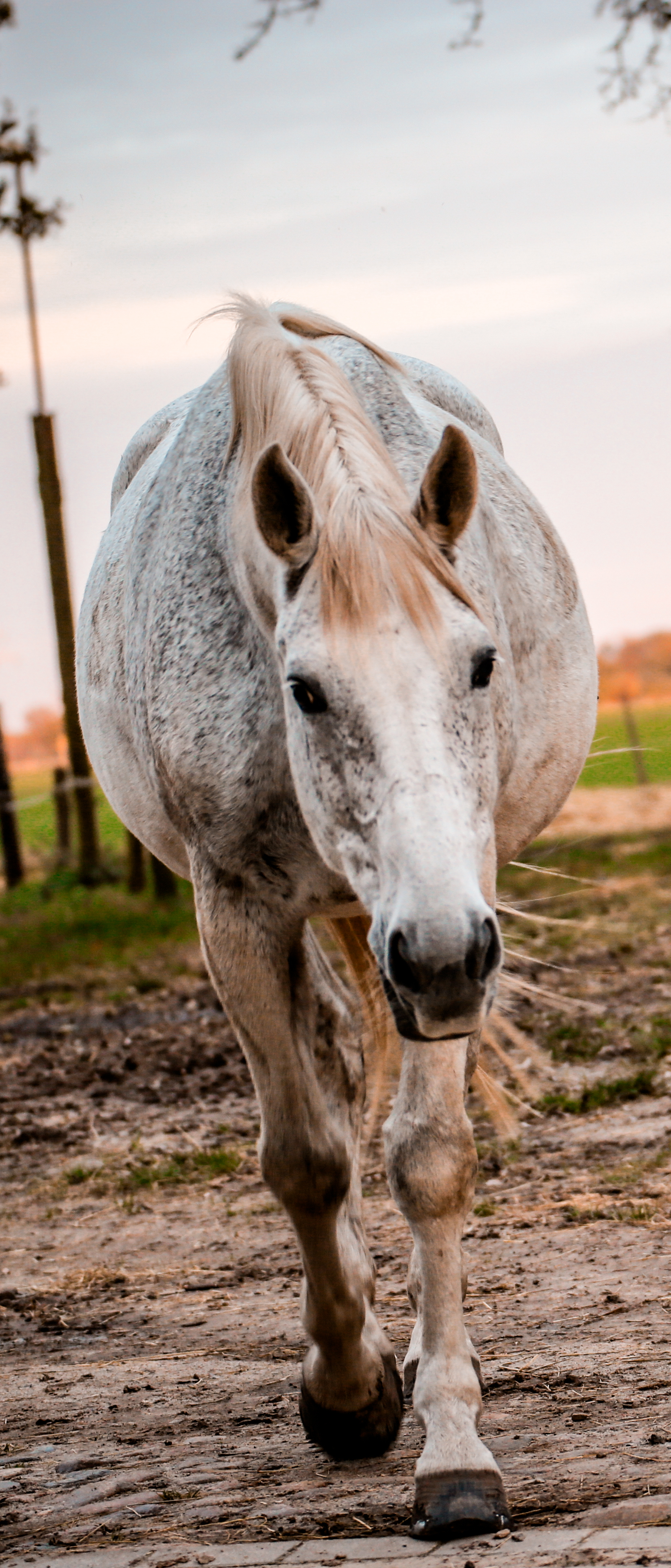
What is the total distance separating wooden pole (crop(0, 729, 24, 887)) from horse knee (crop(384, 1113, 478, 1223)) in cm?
1329

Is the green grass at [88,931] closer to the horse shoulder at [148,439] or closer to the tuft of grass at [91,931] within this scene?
the tuft of grass at [91,931]

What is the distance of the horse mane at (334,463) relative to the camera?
2.58 metres

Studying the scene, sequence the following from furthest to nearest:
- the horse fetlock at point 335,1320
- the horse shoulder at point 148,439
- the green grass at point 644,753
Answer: the green grass at point 644,753, the horse shoulder at point 148,439, the horse fetlock at point 335,1320

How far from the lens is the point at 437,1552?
2.44 m

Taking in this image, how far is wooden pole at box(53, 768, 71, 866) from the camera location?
16.4 m

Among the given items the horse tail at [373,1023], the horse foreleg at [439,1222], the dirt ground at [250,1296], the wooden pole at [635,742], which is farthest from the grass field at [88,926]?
the wooden pole at [635,742]

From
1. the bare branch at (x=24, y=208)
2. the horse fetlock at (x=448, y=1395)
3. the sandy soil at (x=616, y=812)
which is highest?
the bare branch at (x=24, y=208)

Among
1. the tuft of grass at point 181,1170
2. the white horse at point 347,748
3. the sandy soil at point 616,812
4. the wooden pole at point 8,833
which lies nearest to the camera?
the white horse at point 347,748

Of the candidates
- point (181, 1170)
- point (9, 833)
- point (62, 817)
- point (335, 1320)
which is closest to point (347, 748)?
point (335, 1320)

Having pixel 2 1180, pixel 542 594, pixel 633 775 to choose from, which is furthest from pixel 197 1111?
pixel 633 775

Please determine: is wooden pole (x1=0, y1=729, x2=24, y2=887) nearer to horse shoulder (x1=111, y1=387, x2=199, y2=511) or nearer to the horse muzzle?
horse shoulder (x1=111, y1=387, x2=199, y2=511)

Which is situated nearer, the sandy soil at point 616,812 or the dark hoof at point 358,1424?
the dark hoof at point 358,1424

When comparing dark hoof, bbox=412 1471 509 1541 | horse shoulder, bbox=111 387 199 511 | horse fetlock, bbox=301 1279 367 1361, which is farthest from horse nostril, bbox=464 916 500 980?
horse shoulder, bbox=111 387 199 511

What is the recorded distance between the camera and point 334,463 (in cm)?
285
